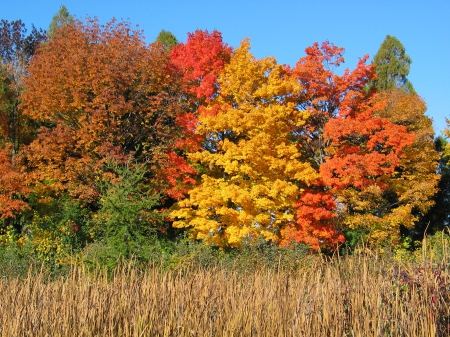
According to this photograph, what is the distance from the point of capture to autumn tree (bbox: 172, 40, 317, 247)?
1814cm

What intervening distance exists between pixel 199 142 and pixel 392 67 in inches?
625

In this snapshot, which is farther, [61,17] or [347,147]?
Answer: [61,17]

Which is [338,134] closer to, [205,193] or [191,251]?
[205,193]

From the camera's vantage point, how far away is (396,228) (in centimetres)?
2284

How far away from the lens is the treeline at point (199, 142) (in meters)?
18.2

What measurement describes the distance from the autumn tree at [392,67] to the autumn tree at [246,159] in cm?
1187

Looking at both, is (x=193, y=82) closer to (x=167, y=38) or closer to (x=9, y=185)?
(x=9, y=185)

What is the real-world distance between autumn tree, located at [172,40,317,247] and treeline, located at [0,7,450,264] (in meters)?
0.05

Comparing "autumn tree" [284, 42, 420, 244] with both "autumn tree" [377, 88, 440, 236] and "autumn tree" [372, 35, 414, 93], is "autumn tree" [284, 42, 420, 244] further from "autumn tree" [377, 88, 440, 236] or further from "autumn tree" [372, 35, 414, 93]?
"autumn tree" [372, 35, 414, 93]

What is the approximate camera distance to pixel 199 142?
802 inches

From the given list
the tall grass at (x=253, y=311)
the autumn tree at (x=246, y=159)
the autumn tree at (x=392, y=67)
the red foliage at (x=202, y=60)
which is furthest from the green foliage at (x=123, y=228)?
the autumn tree at (x=392, y=67)

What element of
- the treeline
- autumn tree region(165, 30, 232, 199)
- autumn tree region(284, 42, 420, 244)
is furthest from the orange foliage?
autumn tree region(284, 42, 420, 244)

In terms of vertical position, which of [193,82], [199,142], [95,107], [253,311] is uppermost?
[193,82]

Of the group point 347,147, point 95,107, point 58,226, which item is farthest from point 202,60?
point 58,226
